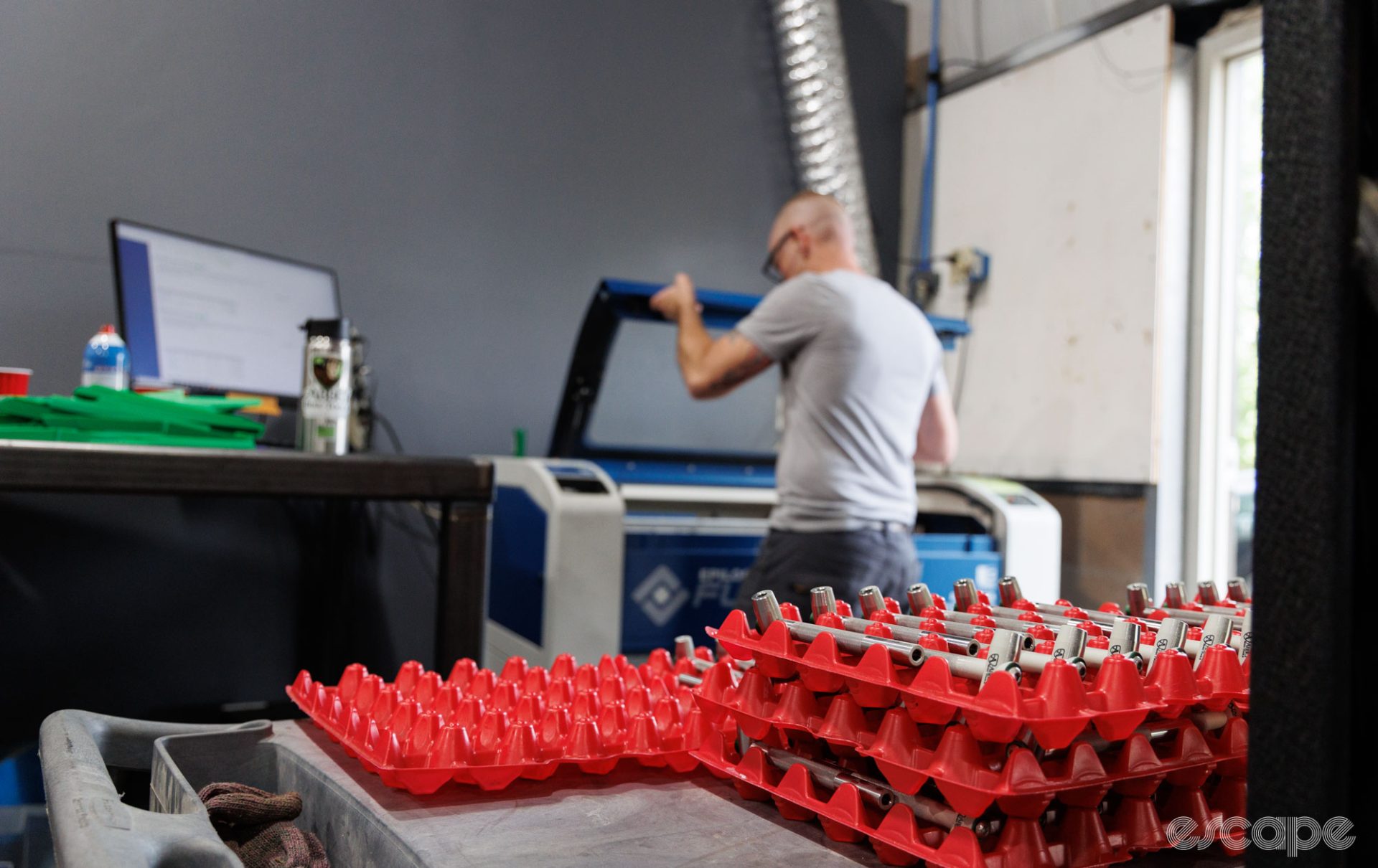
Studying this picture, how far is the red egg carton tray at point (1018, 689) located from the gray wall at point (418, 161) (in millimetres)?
2565

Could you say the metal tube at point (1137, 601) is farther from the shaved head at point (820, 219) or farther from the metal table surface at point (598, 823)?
the shaved head at point (820, 219)

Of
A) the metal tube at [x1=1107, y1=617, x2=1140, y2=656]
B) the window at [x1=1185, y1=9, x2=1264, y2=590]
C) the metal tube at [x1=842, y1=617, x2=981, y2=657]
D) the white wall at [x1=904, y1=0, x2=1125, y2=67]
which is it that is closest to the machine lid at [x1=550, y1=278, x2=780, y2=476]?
the window at [x1=1185, y1=9, x2=1264, y2=590]

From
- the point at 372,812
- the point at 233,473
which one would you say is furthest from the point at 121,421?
the point at 372,812

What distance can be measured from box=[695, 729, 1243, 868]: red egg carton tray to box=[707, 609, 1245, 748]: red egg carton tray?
47 millimetres

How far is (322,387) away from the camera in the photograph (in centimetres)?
149

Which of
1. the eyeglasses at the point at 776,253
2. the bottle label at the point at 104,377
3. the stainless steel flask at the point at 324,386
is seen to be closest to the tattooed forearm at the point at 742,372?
the eyeglasses at the point at 776,253

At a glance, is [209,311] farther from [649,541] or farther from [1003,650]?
[1003,650]

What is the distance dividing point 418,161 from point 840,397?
1.65m

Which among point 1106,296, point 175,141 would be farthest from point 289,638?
point 1106,296

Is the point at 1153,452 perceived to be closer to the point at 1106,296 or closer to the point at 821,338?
the point at 1106,296

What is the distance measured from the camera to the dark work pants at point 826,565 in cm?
200

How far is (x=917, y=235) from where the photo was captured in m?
3.87

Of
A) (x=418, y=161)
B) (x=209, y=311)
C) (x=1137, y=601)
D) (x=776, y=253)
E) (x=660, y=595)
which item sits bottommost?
(x=660, y=595)

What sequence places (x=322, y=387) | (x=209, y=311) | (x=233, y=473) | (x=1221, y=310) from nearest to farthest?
1. (x=233, y=473)
2. (x=322, y=387)
3. (x=209, y=311)
4. (x=1221, y=310)
